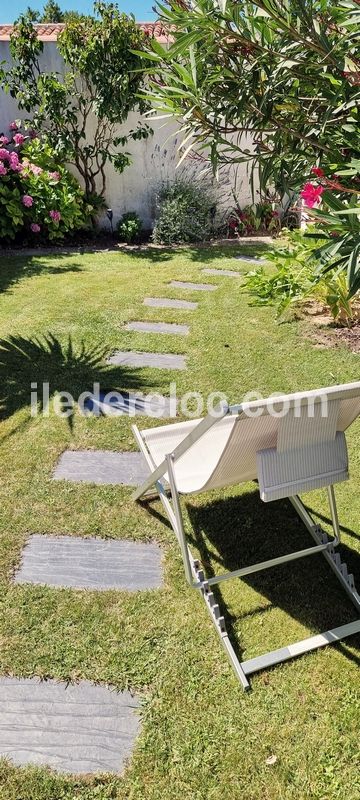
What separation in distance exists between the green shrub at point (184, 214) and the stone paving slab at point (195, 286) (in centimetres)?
304

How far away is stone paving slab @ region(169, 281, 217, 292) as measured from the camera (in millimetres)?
7535

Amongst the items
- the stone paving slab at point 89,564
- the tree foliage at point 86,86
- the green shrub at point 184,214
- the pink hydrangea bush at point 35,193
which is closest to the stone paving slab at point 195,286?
the green shrub at point 184,214

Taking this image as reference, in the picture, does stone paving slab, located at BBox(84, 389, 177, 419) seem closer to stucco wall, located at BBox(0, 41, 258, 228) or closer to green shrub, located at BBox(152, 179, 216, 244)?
green shrub, located at BBox(152, 179, 216, 244)

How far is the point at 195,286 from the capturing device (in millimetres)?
7688

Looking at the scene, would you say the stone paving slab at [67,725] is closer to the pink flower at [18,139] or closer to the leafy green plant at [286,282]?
the leafy green plant at [286,282]

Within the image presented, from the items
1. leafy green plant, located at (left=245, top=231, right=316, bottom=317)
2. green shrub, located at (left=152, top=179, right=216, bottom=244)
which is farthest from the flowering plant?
green shrub, located at (left=152, top=179, right=216, bottom=244)

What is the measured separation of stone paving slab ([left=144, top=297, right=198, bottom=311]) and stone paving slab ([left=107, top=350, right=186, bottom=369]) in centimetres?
146

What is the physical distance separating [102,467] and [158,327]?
2.83 m

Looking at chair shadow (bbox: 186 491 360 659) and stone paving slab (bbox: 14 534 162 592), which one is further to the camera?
stone paving slab (bbox: 14 534 162 592)

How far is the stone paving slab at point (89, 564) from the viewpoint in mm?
2830

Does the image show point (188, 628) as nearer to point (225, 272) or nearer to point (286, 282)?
point (286, 282)

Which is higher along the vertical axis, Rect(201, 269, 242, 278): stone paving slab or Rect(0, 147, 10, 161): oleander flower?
Rect(0, 147, 10, 161): oleander flower

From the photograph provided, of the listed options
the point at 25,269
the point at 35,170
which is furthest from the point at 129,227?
the point at 25,269

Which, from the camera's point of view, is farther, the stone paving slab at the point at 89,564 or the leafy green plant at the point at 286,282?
the leafy green plant at the point at 286,282
